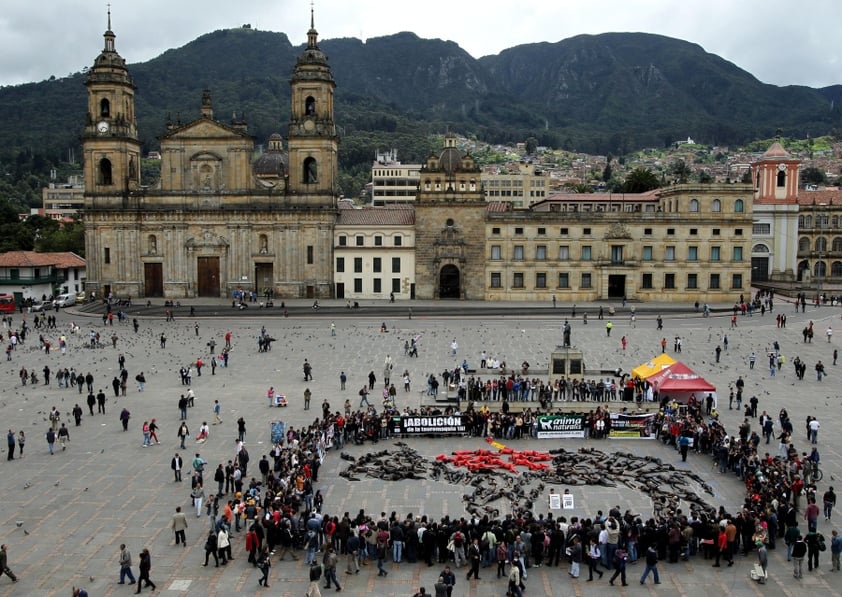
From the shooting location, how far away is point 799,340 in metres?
50.7

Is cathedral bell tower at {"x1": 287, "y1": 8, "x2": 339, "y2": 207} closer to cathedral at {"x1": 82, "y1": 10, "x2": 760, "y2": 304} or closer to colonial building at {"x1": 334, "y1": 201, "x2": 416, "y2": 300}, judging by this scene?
cathedral at {"x1": 82, "y1": 10, "x2": 760, "y2": 304}

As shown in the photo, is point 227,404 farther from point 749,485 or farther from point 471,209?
point 471,209

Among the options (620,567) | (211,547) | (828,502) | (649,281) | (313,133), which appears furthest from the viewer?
(649,281)

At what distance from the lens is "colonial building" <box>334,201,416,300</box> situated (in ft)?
241

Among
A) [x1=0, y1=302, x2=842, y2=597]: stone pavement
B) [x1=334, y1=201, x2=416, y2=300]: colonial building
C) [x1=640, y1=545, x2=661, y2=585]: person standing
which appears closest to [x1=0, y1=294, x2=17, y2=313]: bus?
[x1=0, y1=302, x2=842, y2=597]: stone pavement

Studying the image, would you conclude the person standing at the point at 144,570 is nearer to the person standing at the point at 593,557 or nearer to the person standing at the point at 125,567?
the person standing at the point at 125,567

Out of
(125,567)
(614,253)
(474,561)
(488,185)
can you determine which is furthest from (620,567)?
(488,185)

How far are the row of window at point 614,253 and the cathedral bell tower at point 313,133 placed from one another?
16001 millimetres

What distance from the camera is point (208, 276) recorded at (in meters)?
74.4

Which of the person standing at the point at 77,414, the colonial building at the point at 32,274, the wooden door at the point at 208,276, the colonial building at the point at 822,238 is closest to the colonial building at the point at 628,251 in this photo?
the colonial building at the point at 822,238

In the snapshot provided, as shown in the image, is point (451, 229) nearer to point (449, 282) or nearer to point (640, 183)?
point (449, 282)

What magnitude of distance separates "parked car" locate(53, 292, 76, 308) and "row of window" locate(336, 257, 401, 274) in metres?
22.6

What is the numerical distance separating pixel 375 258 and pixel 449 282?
274 inches

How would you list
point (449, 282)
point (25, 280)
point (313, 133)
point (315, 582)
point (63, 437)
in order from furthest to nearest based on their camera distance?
point (449, 282)
point (313, 133)
point (25, 280)
point (63, 437)
point (315, 582)
